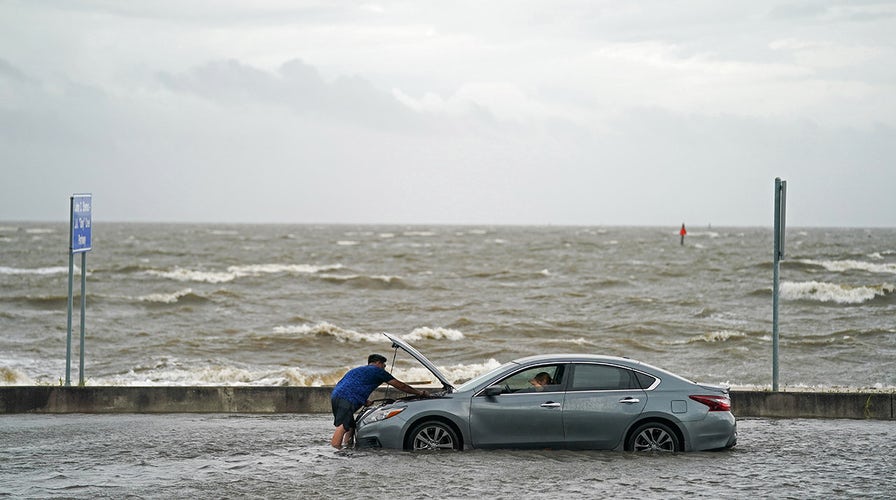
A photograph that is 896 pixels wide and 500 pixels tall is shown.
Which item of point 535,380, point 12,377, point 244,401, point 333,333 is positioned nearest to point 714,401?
point 535,380

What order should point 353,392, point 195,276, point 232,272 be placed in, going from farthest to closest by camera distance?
1. point 232,272
2. point 195,276
3. point 353,392

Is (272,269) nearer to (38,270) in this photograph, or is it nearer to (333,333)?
(38,270)

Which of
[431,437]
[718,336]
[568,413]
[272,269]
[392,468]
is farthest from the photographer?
[272,269]

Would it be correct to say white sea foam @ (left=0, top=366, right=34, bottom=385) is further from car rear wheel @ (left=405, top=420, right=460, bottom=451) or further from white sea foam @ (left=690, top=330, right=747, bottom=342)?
white sea foam @ (left=690, top=330, right=747, bottom=342)

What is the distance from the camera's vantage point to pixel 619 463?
10664 mm

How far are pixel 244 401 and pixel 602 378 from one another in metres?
6.10

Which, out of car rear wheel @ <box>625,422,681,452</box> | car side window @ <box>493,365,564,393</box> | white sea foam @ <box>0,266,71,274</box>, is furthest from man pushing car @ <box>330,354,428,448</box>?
white sea foam @ <box>0,266,71,274</box>

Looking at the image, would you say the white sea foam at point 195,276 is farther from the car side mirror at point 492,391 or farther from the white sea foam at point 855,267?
the car side mirror at point 492,391

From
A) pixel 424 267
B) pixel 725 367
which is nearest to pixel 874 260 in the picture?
pixel 424 267

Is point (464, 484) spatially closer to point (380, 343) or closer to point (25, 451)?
point (25, 451)

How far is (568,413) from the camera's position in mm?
11156

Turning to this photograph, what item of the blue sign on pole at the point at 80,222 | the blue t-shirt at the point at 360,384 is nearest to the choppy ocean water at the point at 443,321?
the blue sign on pole at the point at 80,222

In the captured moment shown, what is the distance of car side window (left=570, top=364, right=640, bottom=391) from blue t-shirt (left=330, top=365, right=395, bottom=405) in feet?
7.10

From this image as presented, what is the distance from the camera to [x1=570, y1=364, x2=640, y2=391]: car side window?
1126 centimetres
